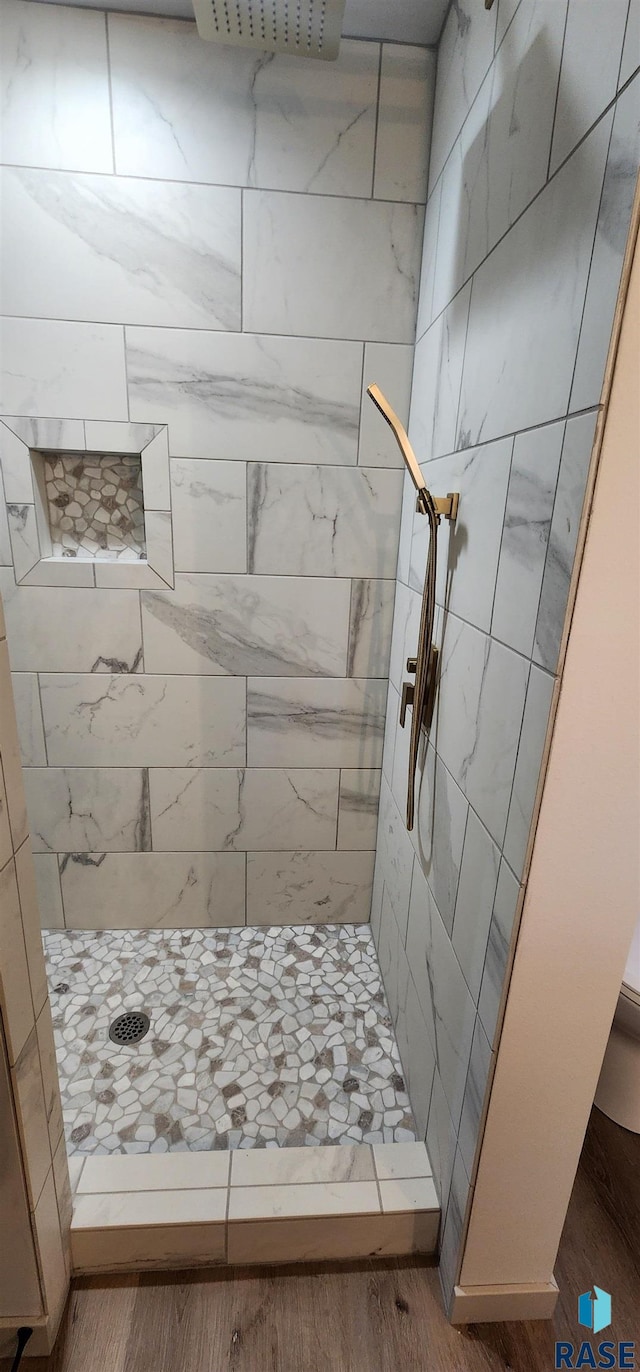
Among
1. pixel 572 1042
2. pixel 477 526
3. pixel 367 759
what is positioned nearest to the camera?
pixel 572 1042

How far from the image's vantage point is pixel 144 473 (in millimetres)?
1538

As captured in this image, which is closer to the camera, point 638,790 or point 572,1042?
point 638,790

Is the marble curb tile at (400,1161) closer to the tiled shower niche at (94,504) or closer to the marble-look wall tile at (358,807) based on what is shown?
the marble-look wall tile at (358,807)

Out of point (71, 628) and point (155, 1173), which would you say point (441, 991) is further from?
point (71, 628)

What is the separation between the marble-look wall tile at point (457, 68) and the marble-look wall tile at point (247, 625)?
0.96m

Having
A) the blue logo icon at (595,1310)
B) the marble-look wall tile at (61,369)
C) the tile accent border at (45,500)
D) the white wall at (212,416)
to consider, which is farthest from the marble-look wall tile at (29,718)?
the blue logo icon at (595,1310)

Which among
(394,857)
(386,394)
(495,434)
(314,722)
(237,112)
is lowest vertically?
(394,857)

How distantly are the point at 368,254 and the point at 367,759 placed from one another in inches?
50.9

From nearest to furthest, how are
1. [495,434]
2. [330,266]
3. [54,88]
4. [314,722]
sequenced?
1. [495,434]
2. [54,88]
3. [330,266]
4. [314,722]

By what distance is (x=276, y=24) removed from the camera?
3.59ft

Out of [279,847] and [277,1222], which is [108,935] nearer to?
[279,847]

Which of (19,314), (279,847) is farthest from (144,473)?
(279,847)

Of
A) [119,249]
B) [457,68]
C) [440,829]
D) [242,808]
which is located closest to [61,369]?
[119,249]

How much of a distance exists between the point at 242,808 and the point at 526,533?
126cm
